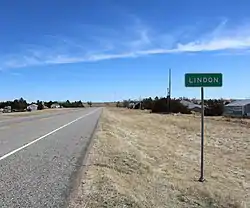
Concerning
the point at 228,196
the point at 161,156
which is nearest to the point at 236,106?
the point at 161,156

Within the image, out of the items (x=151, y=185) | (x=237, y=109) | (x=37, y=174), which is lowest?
(x=151, y=185)

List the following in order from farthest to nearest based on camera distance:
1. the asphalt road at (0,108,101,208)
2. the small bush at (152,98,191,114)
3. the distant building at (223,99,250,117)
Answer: the distant building at (223,99,250,117) → the small bush at (152,98,191,114) → the asphalt road at (0,108,101,208)

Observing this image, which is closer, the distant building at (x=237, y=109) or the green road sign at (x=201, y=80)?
the green road sign at (x=201, y=80)

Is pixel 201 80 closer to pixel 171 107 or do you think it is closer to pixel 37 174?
pixel 37 174

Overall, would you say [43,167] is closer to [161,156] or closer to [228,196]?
[228,196]

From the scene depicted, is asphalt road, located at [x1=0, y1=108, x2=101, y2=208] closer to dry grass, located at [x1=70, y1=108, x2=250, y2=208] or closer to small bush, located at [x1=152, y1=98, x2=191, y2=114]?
dry grass, located at [x1=70, y1=108, x2=250, y2=208]

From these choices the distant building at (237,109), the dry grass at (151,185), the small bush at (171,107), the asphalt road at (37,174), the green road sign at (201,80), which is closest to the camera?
the asphalt road at (37,174)

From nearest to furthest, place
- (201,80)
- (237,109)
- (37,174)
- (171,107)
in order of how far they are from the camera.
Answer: (37,174)
(201,80)
(171,107)
(237,109)

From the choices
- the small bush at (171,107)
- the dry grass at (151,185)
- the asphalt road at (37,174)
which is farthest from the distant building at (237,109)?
the asphalt road at (37,174)

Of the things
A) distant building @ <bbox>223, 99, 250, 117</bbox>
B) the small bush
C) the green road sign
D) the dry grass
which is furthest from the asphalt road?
distant building @ <bbox>223, 99, 250, 117</bbox>

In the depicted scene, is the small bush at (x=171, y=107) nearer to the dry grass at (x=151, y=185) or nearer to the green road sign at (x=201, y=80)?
the dry grass at (x=151, y=185)

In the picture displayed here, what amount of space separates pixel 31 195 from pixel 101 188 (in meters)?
1.53

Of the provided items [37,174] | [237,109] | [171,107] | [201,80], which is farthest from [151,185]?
[237,109]

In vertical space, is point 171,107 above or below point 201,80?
above
